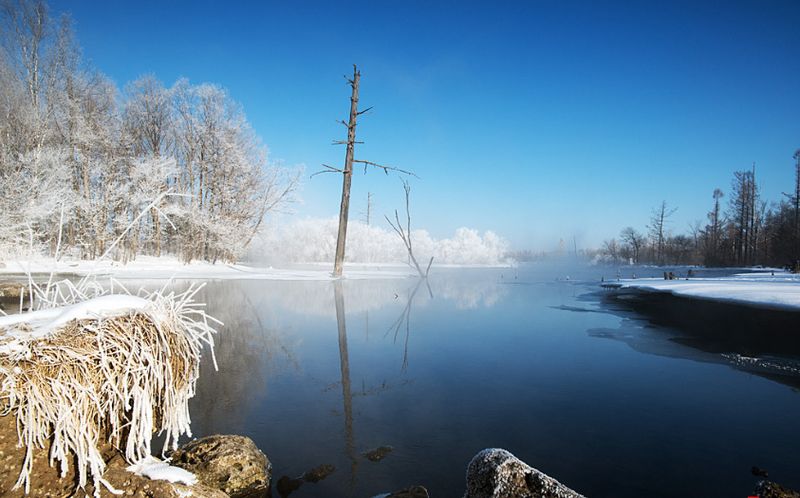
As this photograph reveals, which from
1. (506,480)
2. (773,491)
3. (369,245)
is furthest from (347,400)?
(369,245)

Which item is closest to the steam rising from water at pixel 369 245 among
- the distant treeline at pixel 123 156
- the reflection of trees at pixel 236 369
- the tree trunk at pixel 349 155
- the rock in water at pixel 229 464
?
the distant treeline at pixel 123 156

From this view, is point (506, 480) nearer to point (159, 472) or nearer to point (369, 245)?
point (159, 472)

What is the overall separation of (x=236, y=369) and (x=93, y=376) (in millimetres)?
3080

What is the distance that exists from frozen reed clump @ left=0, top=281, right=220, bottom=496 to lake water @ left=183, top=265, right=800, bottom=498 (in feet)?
3.38

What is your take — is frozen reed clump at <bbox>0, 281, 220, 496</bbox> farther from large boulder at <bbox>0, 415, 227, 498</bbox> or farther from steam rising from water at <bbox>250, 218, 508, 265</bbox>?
steam rising from water at <bbox>250, 218, 508, 265</bbox>

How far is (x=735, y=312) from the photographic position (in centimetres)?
917

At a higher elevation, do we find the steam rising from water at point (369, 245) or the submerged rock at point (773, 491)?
the steam rising from water at point (369, 245)

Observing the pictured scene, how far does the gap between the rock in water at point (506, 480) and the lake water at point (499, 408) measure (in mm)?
221

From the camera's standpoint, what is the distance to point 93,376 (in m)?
1.64

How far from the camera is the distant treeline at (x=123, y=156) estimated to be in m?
20.6

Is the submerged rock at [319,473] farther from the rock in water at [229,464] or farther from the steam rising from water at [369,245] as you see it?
Answer: the steam rising from water at [369,245]

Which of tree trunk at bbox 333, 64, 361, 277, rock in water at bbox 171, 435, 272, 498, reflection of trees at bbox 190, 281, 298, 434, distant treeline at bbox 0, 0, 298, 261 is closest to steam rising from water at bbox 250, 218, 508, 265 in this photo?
distant treeline at bbox 0, 0, 298, 261

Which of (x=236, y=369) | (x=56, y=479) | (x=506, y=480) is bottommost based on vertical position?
(x=236, y=369)

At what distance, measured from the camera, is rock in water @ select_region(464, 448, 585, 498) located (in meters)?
1.89
